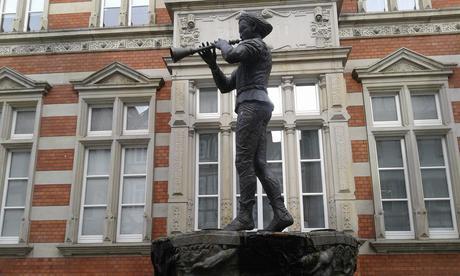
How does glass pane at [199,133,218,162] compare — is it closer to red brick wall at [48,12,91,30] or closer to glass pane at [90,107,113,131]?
glass pane at [90,107,113,131]

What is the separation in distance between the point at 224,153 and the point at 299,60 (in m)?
2.28

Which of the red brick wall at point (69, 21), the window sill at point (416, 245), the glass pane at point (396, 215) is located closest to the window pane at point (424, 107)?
the glass pane at point (396, 215)

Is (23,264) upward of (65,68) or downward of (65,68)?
downward

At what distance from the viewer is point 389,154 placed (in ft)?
31.2

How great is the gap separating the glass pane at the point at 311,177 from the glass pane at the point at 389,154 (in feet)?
4.09

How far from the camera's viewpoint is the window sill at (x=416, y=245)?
28.1 ft

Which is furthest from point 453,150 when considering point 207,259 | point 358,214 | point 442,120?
point 207,259

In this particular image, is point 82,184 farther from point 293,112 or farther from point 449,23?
point 449,23

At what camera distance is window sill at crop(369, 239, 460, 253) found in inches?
337

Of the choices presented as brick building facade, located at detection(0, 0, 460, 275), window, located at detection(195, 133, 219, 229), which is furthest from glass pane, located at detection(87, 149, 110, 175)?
window, located at detection(195, 133, 219, 229)

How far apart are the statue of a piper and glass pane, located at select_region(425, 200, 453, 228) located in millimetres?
5202

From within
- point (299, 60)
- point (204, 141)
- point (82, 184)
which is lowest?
point (82, 184)

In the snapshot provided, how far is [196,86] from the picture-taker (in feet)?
32.2

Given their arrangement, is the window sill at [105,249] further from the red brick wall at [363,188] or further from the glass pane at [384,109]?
the glass pane at [384,109]
